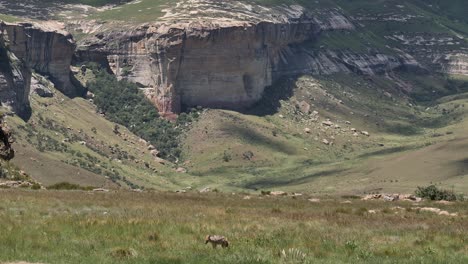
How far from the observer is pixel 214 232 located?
109 feet

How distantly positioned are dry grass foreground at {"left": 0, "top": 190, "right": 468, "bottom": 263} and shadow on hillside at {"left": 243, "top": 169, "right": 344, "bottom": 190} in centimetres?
12675

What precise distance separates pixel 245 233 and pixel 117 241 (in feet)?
17.3

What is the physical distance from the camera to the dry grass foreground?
27438 millimetres

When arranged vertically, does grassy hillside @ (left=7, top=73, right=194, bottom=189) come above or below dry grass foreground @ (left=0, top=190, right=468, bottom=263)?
below

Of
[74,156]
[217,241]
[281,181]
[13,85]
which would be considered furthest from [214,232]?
[13,85]

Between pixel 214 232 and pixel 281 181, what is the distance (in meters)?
147

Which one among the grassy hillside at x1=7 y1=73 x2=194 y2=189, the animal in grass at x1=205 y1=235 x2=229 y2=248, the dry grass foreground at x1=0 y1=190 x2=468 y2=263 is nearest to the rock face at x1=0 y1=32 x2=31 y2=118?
the grassy hillside at x1=7 y1=73 x2=194 y2=189

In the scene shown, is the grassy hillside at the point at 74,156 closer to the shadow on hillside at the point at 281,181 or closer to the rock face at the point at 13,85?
the rock face at the point at 13,85

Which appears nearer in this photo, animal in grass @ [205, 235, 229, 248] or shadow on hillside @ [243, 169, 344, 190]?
animal in grass @ [205, 235, 229, 248]

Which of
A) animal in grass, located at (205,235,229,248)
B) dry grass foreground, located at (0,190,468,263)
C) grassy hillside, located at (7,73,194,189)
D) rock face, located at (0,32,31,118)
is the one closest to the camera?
dry grass foreground, located at (0,190,468,263)

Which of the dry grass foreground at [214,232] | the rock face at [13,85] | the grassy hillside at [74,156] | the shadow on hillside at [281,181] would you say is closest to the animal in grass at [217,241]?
the dry grass foreground at [214,232]

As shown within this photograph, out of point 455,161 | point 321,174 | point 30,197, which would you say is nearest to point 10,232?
point 30,197

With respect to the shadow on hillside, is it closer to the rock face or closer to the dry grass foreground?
the rock face

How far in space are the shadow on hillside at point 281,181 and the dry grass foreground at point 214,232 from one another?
4990 inches
